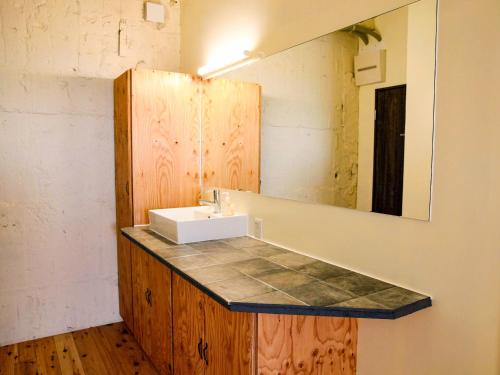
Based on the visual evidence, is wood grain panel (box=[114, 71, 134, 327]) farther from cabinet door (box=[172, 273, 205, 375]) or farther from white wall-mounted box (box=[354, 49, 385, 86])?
white wall-mounted box (box=[354, 49, 385, 86])

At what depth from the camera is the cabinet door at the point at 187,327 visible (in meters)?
1.83

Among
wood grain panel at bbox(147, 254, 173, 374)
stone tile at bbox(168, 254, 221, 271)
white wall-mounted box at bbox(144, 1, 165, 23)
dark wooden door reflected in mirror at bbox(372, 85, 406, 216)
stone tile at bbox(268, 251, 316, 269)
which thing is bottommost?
wood grain panel at bbox(147, 254, 173, 374)

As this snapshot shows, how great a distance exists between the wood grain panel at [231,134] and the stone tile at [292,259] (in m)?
0.52

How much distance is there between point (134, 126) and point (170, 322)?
1.36 m

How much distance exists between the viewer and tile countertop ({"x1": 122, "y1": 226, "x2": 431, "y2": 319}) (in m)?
1.36

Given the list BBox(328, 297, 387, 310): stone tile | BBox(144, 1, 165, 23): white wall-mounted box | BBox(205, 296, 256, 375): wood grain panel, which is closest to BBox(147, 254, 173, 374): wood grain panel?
BBox(205, 296, 256, 375): wood grain panel

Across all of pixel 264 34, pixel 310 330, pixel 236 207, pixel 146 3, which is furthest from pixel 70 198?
pixel 310 330

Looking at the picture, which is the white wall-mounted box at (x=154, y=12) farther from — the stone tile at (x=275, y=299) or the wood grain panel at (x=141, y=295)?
the stone tile at (x=275, y=299)

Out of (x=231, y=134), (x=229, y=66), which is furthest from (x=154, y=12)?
(x=231, y=134)

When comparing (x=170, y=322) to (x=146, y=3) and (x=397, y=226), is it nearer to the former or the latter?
(x=397, y=226)

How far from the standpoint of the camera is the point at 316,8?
187cm

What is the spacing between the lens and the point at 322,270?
175 cm

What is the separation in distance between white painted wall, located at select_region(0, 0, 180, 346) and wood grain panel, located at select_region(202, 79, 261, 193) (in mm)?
765

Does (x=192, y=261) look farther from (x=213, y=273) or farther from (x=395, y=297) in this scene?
(x=395, y=297)
